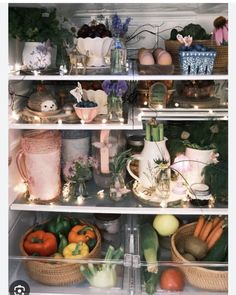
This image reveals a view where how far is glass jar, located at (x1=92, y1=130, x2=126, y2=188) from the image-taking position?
1.97 meters

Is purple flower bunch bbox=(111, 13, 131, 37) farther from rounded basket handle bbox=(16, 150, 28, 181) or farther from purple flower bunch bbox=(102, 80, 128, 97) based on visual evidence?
rounded basket handle bbox=(16, 150, 28, 181)

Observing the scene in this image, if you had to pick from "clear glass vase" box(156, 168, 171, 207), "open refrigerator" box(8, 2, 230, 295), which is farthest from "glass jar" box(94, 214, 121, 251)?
"clear glass vase" box(156, 168, 171, 207)

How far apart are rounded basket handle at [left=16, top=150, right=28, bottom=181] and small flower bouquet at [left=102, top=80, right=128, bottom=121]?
398 millimetres

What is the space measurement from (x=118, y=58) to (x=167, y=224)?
2.48 ft

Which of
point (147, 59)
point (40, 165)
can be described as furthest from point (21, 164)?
point (147, 59)

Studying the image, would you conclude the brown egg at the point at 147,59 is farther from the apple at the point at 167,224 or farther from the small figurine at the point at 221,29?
the apple at the point at 167,224

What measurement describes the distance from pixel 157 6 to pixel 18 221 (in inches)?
45.2

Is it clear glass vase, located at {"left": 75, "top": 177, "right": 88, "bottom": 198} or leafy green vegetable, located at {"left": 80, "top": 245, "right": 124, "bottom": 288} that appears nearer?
leafy green vegetable, located at {"left": 80, "top": 245, "right": 124, "bottom": 288}

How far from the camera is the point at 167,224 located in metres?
2.00

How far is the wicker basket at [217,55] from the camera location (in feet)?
6.14

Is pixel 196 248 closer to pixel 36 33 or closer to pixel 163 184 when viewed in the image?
pixel 163 184

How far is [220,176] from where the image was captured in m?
1.86
